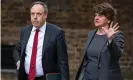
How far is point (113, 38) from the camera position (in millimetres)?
5445

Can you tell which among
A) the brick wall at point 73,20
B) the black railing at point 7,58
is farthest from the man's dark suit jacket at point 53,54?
the black railing at point 7,58

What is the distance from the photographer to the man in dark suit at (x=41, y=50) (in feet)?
19.3

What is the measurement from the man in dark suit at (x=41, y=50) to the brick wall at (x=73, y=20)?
539cm

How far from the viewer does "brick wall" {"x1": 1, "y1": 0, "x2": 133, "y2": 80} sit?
11.4 meters

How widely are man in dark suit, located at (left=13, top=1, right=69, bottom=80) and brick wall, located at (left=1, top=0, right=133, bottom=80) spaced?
5.39 metres

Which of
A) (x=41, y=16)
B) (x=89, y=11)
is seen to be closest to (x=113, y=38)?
(x=41, y=16)

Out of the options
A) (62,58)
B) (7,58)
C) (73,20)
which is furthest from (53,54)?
(7,58)

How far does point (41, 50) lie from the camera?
5.95 meters

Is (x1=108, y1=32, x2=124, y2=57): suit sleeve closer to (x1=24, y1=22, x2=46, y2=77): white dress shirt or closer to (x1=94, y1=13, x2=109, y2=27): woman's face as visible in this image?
(x1=94, y1=13, x2=109, y2=27): woman's face

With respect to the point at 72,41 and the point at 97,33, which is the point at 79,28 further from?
the point at 97,33

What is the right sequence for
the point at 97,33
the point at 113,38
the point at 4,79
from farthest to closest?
the point at 4,79, the point at 97,33, the point at 113,38

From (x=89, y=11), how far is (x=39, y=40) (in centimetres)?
556

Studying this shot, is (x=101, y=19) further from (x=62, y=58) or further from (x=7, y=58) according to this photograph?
(x=7, y=58)

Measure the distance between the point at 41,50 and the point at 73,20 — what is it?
5.55 meters
